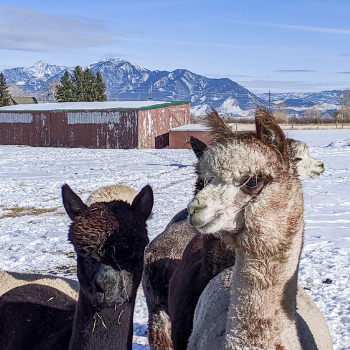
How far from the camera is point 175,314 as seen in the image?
379 cm

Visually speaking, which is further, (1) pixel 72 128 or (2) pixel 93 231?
(1) pixel 72 128

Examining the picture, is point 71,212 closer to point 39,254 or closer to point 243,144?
point 243,144

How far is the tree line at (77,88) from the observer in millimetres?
51469

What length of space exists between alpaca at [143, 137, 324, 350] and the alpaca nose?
83 centimetres

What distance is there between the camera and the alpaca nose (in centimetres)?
207

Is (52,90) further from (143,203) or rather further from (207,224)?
(207,224)

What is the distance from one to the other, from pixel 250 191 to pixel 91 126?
2960 cm

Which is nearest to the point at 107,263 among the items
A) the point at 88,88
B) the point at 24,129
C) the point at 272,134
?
the point at 272,134

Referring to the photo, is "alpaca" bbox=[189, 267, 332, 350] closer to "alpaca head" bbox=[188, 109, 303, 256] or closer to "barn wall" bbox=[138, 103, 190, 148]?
"alpaca head" bbox=[188, 109, 303, 256]

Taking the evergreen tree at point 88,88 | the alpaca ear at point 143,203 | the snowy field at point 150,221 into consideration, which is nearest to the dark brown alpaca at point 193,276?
the alpaca ear at point 143,203

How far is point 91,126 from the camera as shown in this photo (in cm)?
3078

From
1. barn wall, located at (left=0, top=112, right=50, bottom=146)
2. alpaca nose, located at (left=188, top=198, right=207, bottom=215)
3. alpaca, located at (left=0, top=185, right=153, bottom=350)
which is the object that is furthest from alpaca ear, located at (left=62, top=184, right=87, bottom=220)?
barn wall, located at (left=0, top=112, right=50, bottom=146)

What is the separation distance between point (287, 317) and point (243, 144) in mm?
1022

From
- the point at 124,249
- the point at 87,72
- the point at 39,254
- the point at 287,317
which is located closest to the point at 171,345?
the point at 124,249
